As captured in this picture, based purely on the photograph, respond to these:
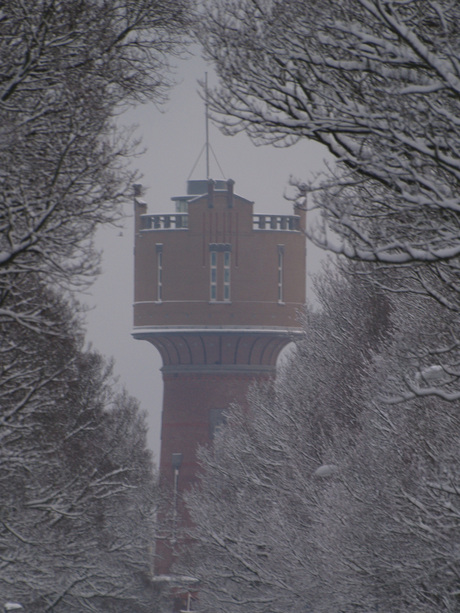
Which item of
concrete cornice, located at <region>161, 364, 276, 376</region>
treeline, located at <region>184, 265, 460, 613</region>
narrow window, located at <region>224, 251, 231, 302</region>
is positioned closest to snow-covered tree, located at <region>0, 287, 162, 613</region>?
treeline, located at <region>184, 265, 460, 613</region>

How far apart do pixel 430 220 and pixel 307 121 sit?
3.44 ft

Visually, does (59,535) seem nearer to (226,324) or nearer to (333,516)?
(333,516)

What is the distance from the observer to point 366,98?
30.0 feet

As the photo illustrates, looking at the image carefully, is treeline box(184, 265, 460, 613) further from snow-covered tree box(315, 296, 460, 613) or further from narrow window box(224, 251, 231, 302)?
narrow window box(224, 251, 231, 302)

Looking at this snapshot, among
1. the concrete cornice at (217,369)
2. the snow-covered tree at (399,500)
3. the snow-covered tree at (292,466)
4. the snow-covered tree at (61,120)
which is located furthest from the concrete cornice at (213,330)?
the snow-covered tree at (61,120)

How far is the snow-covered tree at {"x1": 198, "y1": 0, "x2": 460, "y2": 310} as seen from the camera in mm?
8055

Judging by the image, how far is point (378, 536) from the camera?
18.8m

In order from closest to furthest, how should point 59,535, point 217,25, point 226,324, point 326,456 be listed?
1. point 217,25
2. point 326,456
3. point 59,535
4. point 226,324

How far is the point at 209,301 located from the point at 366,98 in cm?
6427

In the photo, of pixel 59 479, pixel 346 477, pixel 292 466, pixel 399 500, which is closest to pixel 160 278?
pixel 292 466

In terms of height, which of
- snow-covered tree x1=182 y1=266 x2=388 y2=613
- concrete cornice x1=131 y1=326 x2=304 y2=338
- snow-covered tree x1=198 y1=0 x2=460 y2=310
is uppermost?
snow-covered tree x1=198 y1=0 x2=460 y2=310

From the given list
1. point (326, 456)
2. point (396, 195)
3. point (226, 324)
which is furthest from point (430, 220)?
point (226, 324)

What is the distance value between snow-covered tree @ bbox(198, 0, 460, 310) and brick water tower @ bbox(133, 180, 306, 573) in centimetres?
6220

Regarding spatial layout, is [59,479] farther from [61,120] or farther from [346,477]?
[61,120]
